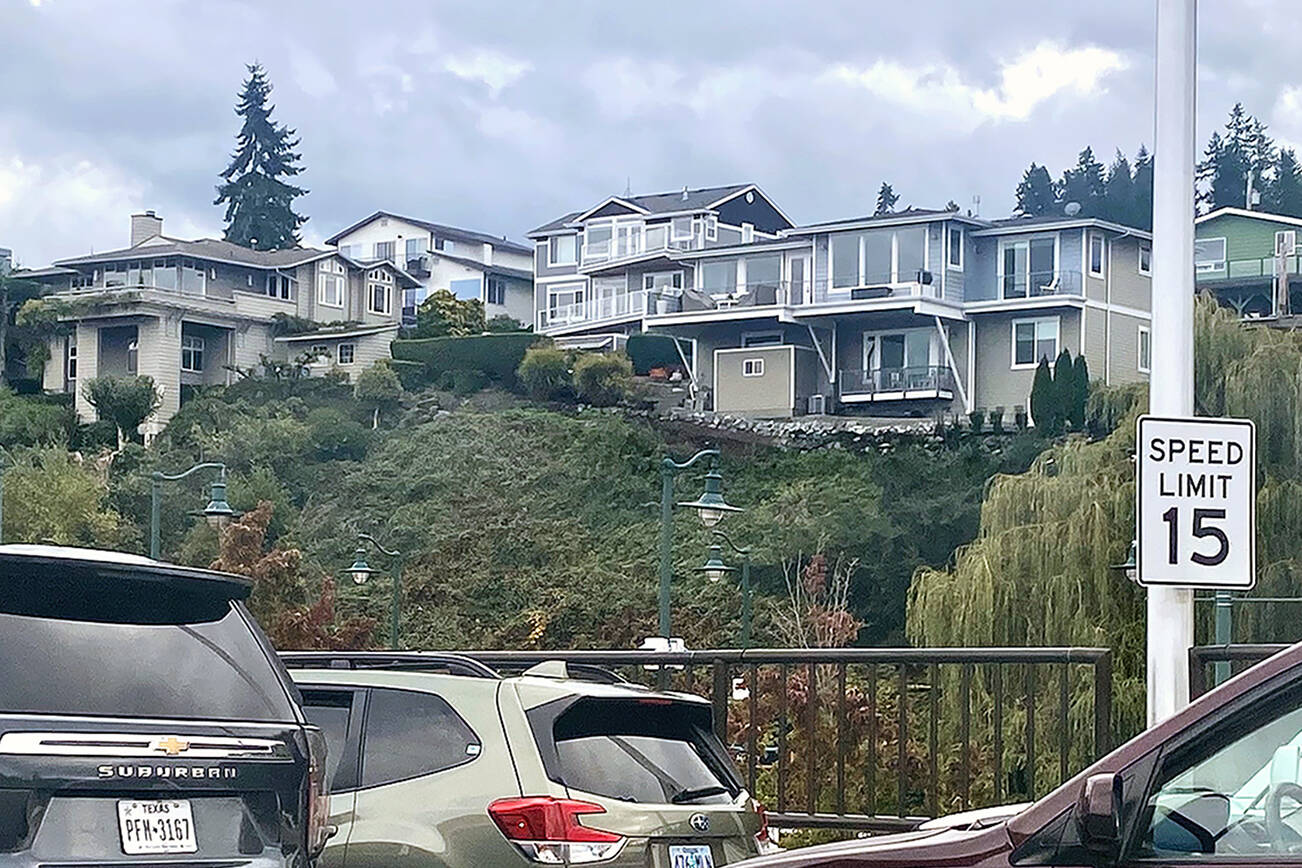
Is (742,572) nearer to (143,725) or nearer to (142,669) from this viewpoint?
(142,669)

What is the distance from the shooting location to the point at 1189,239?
9805 millimetres

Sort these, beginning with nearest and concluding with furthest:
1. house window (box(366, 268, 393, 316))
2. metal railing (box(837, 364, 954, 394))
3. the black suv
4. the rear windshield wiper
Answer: the black suv → the rear windshield wiper → metal railing (box(837, 364, 954, 394)) → house window (box(366, 268, 393, 316))

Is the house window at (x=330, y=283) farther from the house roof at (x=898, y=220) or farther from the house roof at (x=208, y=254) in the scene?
the house roof at (x=898, y=220)

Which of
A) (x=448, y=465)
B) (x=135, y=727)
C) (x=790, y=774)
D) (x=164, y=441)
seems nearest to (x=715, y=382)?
(x=448, y=465)

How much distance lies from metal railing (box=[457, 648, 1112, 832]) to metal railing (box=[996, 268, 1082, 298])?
72104 millimetres

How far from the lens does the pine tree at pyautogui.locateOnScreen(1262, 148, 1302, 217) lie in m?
115

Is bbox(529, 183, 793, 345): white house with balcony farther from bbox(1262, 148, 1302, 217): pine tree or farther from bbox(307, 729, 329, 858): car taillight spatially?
bbox(307, 729, 329, 858): car taillight

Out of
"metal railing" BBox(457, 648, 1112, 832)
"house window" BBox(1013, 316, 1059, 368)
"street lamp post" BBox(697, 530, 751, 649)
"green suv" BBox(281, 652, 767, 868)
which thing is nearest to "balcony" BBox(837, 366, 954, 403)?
"house window" BBox(1013, 316, 1059, 368)

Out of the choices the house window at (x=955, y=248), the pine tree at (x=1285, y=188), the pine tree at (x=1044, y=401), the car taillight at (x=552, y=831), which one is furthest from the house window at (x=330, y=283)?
the car taillight at (x=552, y=831)

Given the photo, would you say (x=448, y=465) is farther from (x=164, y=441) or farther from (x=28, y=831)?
(x=28, y=831)

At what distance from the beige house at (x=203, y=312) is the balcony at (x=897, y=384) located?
2693 centimetres

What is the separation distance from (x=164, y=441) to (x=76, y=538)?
1610 cm

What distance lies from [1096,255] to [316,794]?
261ft

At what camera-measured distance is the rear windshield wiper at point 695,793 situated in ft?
25.7
